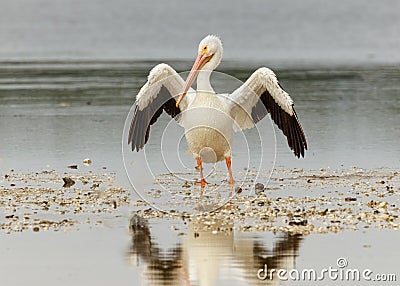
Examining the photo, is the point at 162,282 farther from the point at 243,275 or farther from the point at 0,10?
the point at 0,10

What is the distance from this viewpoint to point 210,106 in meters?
12.8

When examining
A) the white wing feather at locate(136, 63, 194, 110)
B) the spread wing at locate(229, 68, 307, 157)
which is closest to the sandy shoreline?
the spread wing at locate(229, 68, 307, 157)

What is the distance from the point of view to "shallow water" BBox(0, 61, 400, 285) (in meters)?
9.19

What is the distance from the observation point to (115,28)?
51.0 meters

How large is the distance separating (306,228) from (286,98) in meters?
2.91

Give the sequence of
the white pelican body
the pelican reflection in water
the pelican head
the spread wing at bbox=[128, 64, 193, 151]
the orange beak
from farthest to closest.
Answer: the pelican head < the spread wing at bbox=[128, 64, 193, 151] < the orange beak < the white pelican body < the pelican reflection in water

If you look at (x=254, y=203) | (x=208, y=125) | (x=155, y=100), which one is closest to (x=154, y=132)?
(x=155, y=100)

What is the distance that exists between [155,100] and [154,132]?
433 cm

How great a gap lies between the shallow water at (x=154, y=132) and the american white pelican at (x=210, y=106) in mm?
903

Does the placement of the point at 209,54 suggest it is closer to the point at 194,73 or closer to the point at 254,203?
the point at 194,73

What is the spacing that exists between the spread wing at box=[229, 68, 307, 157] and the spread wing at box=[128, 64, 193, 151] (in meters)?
0.60

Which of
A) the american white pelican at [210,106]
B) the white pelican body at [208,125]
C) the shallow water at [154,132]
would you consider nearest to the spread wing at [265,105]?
the american white pelican at [210,106]

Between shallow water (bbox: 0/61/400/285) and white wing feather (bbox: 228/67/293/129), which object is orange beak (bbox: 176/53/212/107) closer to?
white wing feather (bbox: 228/67/293/129)

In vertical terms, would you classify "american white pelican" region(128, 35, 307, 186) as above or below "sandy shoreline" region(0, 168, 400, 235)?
above
